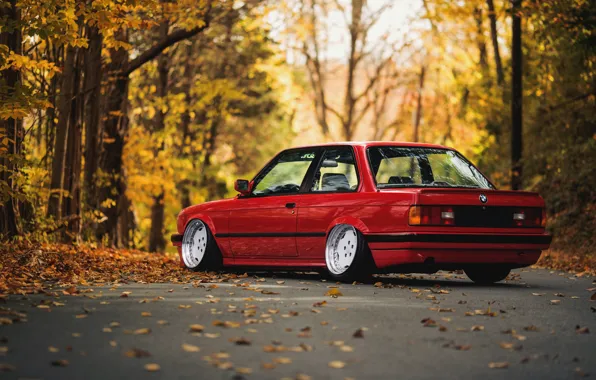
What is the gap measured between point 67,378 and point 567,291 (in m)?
7.24

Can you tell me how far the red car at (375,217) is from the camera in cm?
1133

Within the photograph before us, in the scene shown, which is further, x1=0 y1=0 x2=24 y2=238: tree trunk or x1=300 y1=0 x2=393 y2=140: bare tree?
x1=300 y1=0 x2=393 y2=140: bare tree

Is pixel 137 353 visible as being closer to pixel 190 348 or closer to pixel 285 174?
pixel 190 348

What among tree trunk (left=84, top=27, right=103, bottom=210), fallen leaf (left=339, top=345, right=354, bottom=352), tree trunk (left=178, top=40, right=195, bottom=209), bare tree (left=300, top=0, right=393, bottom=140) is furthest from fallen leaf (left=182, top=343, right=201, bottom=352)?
bare tree (left=300, top=0, right=393, bottom=140)

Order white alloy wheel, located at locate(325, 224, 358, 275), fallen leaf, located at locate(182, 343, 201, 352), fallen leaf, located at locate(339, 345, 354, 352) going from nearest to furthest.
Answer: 1. fallen leaf, located at locate(182, 343, 201, 352)
2. fallen leaf, located at locate(339, 345, 354, 352)
3. white alloy wheel, located at locate(325, 224, 358, 275)

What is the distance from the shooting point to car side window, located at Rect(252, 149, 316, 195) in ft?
42.6

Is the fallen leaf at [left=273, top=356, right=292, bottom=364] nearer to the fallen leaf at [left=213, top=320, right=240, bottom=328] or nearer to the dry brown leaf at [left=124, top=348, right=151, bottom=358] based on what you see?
the dry brown leaf at [left=124, top=348, right=151, bottom=358]

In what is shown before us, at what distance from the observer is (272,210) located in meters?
12.9

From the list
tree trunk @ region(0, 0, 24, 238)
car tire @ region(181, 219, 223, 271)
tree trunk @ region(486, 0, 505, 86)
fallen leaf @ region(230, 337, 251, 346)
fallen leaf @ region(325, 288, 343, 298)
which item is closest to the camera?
fallen leaf @ region(230, 337, 251, 346)

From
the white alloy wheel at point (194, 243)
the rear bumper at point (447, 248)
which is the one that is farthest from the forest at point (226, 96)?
the rear bumper at point (447, 248)

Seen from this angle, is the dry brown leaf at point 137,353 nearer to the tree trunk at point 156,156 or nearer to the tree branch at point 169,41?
the tree branch at point 169,41

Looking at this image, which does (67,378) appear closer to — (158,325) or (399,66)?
(158,325)

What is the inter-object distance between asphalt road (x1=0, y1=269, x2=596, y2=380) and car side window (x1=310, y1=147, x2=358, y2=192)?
5.38 feet

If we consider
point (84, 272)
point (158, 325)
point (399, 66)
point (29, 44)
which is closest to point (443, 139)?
point (399, 66)
